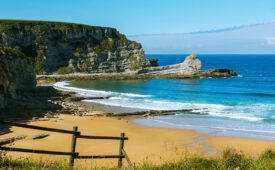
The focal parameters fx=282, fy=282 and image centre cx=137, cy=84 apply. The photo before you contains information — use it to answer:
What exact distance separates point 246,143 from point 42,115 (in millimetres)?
17168

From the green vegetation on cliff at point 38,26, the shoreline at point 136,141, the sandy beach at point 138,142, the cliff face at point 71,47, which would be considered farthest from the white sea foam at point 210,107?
the green vegetation on cliff at point 38,26

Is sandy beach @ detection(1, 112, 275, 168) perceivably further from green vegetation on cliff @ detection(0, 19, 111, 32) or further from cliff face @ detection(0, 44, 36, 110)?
green vegetation on cliff @ detection(0, 19, 111, 32)

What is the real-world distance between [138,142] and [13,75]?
79.2ft

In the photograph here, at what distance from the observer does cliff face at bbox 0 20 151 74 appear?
79312 mm

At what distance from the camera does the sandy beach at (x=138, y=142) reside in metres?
14.9

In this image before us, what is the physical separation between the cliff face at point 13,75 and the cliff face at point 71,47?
35353 mm

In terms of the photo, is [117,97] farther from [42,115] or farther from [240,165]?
[240,165]

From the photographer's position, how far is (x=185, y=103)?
37.0m

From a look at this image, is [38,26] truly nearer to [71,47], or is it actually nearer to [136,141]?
[71,47]

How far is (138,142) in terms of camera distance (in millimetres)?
18328

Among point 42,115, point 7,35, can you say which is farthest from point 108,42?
point 42,115

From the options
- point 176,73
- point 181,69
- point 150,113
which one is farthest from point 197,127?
point 181,69

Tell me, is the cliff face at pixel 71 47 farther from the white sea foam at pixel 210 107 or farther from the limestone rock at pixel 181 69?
the white sea foam at pixel 210 107

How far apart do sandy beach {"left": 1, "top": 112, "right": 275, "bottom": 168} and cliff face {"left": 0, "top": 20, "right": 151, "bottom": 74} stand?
58.5 metres
